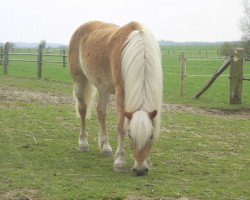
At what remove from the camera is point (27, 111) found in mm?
8711

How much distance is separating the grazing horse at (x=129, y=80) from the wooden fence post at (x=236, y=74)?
628 cm

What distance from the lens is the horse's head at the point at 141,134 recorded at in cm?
428

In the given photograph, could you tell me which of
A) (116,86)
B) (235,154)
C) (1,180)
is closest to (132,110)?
(116,86)

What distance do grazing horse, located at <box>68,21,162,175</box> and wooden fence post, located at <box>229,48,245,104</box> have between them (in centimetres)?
628

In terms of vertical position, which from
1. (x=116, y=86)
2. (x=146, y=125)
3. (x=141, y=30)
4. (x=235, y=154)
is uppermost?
(x=141, y=30)

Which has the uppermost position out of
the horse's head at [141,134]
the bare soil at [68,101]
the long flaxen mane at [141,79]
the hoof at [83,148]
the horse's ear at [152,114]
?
the long flaxen mane at [141,79]

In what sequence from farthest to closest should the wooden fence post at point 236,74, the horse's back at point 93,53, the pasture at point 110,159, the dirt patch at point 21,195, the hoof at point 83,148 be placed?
the wooden fence post at point 236,74 → the hoof at point 83,148 → the horse's back at point 93,53 → the pasture at point 110,159 → the dirt patch at point 21,195

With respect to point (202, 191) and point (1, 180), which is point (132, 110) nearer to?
point (202, 191)

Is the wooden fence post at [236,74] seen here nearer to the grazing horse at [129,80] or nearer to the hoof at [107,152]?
the grazing horse at [129,80]

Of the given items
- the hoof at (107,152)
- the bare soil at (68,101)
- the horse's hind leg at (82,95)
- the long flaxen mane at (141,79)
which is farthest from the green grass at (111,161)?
the bare soil at (68,101)

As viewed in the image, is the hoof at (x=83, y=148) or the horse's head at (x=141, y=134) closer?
the horse's head at (x=141, y=134)

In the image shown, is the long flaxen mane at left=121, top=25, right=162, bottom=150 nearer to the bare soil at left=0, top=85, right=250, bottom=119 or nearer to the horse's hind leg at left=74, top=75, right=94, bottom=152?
the horse's hind leg at left=74, top=75, right=94, bottom=152

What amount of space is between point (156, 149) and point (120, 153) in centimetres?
140

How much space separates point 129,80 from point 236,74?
24.7ft
